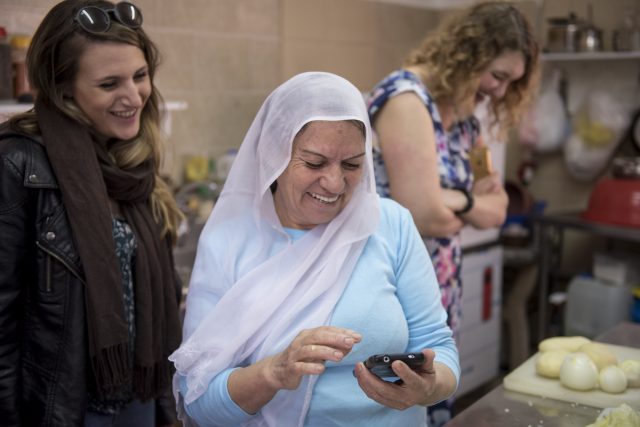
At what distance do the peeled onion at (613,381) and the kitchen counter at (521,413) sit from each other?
7cm

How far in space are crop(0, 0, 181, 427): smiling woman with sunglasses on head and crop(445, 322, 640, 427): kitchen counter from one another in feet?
2.41

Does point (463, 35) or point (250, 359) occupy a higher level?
point (463, 35)

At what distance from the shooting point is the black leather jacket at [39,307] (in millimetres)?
1492

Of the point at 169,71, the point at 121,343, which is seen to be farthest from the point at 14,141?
the point at 169,71

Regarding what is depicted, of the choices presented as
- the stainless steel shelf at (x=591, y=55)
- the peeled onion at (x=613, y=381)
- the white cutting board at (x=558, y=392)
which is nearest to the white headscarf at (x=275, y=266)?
the white cutting board at (x=558, y=392)

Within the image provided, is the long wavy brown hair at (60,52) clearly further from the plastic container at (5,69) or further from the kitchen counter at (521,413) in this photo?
the kitchen counter at (521,413)

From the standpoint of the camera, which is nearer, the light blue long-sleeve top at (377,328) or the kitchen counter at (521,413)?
the light blue long-sleeve top at (377,328)

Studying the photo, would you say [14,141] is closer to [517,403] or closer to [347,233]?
[347,233]

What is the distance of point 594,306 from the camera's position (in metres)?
3.59

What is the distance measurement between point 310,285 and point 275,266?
79mm

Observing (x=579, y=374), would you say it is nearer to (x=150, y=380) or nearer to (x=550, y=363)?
(x=550, y=363)

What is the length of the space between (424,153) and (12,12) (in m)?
1.22

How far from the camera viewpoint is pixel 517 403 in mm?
1581

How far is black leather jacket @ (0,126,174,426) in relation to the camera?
149 cm
